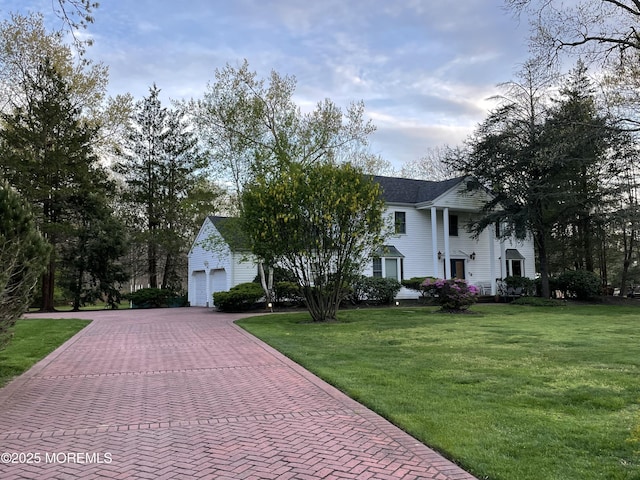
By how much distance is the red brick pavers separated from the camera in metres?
3.78

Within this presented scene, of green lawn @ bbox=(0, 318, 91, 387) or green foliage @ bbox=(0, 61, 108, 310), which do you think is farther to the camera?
green foliage @ bbox=(0, 61, 108, 310)

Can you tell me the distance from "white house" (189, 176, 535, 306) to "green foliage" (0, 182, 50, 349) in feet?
58.6

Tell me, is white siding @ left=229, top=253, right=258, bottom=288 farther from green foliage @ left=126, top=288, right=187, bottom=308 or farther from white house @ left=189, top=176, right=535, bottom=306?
green foliage @ left=126, top=288, right=187, bottom=308

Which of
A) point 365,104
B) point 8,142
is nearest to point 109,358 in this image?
point 365,104

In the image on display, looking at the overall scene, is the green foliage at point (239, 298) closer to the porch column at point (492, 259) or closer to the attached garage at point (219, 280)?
the attached garage at point (219, 280)

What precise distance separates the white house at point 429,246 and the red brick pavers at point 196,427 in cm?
1770

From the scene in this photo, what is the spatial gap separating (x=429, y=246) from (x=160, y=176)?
68.1 feet

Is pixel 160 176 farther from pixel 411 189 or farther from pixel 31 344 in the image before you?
pixel 31 344

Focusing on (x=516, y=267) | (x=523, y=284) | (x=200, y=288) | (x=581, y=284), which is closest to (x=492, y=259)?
(x=523, y=284)

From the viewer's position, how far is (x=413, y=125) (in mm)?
27609

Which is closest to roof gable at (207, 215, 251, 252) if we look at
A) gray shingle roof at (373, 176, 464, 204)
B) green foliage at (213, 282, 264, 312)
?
green foliage at (213, 282, 264, 312)

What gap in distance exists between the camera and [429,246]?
28.2 meters

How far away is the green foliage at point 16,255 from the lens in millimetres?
6523

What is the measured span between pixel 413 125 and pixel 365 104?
532cm
